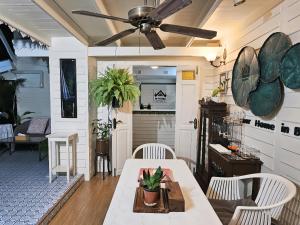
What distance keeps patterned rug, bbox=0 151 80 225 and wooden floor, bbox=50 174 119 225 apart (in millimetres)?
187

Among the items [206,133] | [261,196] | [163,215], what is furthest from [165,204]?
[206,133]

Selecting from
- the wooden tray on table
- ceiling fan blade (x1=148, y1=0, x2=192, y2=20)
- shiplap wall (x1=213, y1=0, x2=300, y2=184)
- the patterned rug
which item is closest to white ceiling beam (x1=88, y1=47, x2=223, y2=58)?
shiplap wall (x1=213, y1=0, x2=300, y2=184)

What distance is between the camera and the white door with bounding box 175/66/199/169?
166 inches

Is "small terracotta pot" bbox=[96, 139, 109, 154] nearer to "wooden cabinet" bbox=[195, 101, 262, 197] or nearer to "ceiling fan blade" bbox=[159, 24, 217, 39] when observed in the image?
"wooden cabinet" bbox=[195, 101, 262, 197]

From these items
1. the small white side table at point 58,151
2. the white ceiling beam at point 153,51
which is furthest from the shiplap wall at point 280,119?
the small white side table at point 58,151

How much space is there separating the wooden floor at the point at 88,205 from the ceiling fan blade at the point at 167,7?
239cm

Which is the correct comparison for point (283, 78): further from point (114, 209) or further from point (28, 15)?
point (28, 15)

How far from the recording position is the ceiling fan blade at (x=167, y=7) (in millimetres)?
1294

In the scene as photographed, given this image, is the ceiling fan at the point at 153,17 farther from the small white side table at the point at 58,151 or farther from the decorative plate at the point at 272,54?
the small white side table at the point at 58,151

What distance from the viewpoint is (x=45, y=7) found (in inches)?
92.7

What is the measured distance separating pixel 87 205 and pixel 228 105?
8.40 feet

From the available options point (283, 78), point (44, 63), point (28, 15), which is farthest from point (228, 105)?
point (44, 63)

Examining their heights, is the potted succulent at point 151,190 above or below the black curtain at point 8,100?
below

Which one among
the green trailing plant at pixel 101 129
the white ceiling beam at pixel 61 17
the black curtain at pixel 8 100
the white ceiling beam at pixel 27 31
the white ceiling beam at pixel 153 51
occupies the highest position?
the white ceiling beam at pixel 61 17
